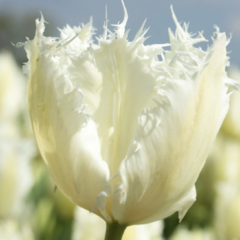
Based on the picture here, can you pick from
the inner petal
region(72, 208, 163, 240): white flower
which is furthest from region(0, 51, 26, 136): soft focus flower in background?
the inner petal

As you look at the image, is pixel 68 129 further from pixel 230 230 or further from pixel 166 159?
pixel 230 230

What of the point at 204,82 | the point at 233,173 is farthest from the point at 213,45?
the point at 233,173

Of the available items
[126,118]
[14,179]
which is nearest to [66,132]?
[126,118]

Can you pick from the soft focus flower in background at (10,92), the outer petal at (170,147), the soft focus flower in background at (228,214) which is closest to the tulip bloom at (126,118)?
the outer petal at (170,147)

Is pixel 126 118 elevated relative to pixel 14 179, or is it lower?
elevated

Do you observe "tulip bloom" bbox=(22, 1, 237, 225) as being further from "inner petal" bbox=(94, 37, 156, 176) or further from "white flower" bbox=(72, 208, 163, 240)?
"white flower" bbox=(72, 208, 163, 240)

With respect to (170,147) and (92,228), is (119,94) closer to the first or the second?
(170,147)

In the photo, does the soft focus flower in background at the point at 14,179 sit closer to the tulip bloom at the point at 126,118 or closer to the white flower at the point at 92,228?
the white flower at the point at 92,228
